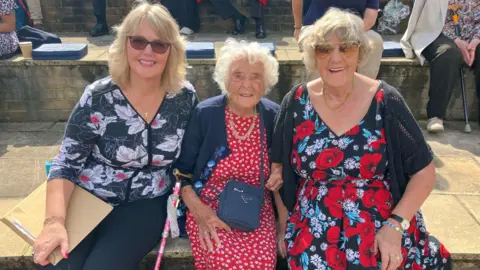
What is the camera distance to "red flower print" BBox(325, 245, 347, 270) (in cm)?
192

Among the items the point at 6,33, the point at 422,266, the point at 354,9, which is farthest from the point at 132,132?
the point at 6,33

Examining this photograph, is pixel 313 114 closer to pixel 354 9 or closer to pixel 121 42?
pixel 121 42

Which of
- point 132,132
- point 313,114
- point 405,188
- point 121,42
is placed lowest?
point 405,188

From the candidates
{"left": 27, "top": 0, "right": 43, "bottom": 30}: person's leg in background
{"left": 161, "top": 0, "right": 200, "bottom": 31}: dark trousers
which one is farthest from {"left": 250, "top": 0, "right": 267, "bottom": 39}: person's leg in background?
{"left": 27, "top": 0, "right": 43, "bottom": 30}: person's leg in background

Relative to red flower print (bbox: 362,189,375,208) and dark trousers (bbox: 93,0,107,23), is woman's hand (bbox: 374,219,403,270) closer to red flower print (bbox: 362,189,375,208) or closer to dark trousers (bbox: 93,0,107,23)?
red flower print (bbox: 362,189,375,208)

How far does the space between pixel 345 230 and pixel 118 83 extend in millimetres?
1366

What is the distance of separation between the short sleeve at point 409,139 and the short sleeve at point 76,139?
148 centimetres

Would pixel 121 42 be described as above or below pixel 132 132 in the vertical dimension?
above

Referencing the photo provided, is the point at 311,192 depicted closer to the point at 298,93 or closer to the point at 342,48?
the point at 298,93

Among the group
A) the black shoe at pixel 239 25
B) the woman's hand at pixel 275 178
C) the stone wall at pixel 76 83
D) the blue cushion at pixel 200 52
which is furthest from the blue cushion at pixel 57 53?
the woman's hand at pixel 275 178

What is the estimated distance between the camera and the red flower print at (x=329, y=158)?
1954 millimetres

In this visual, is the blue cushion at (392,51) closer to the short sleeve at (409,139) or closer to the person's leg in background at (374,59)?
the person's leg in background at (374,59)

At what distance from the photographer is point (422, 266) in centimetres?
202

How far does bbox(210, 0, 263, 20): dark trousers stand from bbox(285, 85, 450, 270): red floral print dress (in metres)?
4.36
